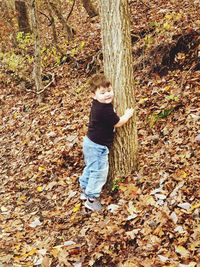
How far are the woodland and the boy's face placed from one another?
1317 mm

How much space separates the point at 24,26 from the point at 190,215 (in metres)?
12.8

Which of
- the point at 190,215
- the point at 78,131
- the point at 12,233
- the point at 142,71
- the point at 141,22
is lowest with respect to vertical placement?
the point at 12,233

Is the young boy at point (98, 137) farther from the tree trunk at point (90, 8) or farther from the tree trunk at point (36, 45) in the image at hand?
the tree trunk at point (90, 8)

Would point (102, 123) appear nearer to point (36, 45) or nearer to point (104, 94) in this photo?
point (104, 94)

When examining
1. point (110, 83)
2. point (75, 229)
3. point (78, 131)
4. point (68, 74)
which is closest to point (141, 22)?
point (68, 74)

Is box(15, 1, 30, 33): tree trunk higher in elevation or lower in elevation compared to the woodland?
higher

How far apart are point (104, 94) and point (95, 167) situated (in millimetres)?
1162

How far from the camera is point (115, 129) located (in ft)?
18.7

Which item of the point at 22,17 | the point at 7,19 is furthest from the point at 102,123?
the point at 22,17

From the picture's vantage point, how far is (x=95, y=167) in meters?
5.80

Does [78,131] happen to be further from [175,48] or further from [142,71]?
[175,48]

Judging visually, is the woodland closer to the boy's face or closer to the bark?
the boy's face

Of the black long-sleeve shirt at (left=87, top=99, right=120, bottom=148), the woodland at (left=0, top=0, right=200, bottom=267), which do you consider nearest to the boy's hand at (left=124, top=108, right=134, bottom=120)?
the black long-sleeve shirt at (left=87, top=99, right=120, bottom=148)

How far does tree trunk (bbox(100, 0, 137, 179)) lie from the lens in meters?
5.20
